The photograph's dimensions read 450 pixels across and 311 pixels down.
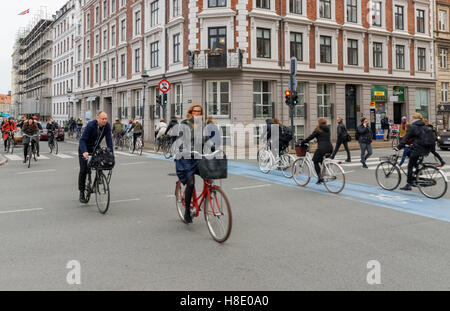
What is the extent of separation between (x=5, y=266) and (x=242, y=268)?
2.48 m

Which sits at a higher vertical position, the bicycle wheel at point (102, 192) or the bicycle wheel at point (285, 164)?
the bicycle wheel at point (285, 164)

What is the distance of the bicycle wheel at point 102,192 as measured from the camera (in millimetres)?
6941

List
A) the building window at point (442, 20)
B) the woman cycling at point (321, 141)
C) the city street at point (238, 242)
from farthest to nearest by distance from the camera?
the building window at point (442, 20), the woman cycling at point (321, 141), the city street at point (238, 242)

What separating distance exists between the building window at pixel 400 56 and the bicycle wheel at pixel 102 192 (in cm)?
2899

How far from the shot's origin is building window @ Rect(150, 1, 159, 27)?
2931cm

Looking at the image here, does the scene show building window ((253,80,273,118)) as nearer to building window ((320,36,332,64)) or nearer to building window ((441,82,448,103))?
building window ((320,36,332,64))

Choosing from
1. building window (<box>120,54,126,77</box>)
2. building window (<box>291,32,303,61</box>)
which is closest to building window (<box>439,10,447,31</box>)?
building window (<box>291,32,303,61</box>)

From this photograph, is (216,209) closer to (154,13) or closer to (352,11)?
(352,11)

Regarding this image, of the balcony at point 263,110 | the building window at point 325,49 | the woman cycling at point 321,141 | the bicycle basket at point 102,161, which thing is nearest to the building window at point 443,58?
the building window at point 325,49

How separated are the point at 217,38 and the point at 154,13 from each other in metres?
7.70

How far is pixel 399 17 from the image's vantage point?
3073 cm

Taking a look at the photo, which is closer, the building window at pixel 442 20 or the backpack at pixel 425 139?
the backpack at pixel 425 139

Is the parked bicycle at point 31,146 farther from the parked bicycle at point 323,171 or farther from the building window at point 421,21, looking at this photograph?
the building window at point 421,21
